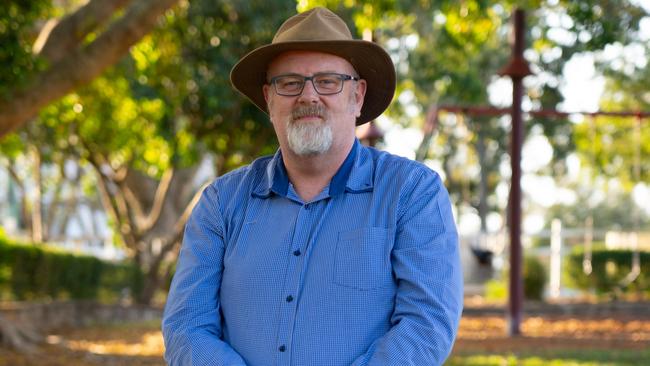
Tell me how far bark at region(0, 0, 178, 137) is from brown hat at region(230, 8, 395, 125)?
19.7 feet

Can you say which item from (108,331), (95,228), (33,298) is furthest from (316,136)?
(95,228)

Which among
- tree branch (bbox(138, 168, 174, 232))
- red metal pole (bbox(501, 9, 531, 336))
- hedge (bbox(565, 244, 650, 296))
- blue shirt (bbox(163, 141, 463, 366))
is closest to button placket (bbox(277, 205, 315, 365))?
blue shirt (bbox(163, 141, 463, 366))

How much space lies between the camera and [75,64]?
31.8 ft

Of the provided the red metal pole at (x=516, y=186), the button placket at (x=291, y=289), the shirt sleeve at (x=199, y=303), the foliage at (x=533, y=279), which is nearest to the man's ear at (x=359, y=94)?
the button placket at (x=291, y=289)

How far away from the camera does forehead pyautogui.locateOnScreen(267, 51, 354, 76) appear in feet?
11.3

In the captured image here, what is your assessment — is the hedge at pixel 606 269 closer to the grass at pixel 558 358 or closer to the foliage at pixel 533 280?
the foliage at pixel 533 280

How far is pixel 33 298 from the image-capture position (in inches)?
749

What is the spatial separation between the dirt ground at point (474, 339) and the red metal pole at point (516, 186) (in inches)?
14.9

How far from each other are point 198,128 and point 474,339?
248 inches

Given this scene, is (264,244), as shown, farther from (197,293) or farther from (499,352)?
(499,352)

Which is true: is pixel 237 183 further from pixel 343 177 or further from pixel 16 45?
pixel 16 45

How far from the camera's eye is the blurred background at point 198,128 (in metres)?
10.2

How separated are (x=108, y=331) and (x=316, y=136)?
48.0ft

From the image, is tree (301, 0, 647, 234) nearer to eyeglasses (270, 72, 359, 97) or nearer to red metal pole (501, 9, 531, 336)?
red metal pole (501, 9, 531, 336)
